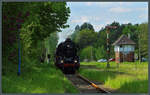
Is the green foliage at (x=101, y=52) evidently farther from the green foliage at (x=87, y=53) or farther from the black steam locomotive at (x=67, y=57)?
the black steam locomotive at (x=67, y=57)

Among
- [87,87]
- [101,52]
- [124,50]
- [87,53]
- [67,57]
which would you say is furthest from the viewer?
[67,57]

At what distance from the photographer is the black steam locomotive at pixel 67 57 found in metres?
23.9

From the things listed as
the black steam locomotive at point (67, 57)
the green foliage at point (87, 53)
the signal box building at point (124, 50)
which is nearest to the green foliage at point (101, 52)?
the green foliage at point (87, 53)

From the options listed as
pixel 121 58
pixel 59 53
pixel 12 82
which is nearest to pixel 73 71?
pixel 59 53

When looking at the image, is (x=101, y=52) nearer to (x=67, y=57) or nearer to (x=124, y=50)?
(x=124, y=50)

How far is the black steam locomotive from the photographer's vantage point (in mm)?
23906

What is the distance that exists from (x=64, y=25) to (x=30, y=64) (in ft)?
14.6

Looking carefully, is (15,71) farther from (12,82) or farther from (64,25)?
(64,25)

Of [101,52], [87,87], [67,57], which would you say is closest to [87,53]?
[101,52]

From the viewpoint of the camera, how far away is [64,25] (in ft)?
67.5

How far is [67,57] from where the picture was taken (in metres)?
24.3

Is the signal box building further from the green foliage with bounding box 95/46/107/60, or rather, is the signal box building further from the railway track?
the railway track

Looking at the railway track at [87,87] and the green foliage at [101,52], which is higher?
the green foliage at [101,52]

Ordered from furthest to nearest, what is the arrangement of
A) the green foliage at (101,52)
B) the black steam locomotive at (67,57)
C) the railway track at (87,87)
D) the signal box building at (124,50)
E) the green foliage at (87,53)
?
the black steam locomotive at (67,57) → the green foliage at (87,53) → the green foliage at (101,52) → the signal box building at (124,50) → the railway track at (87,87)
